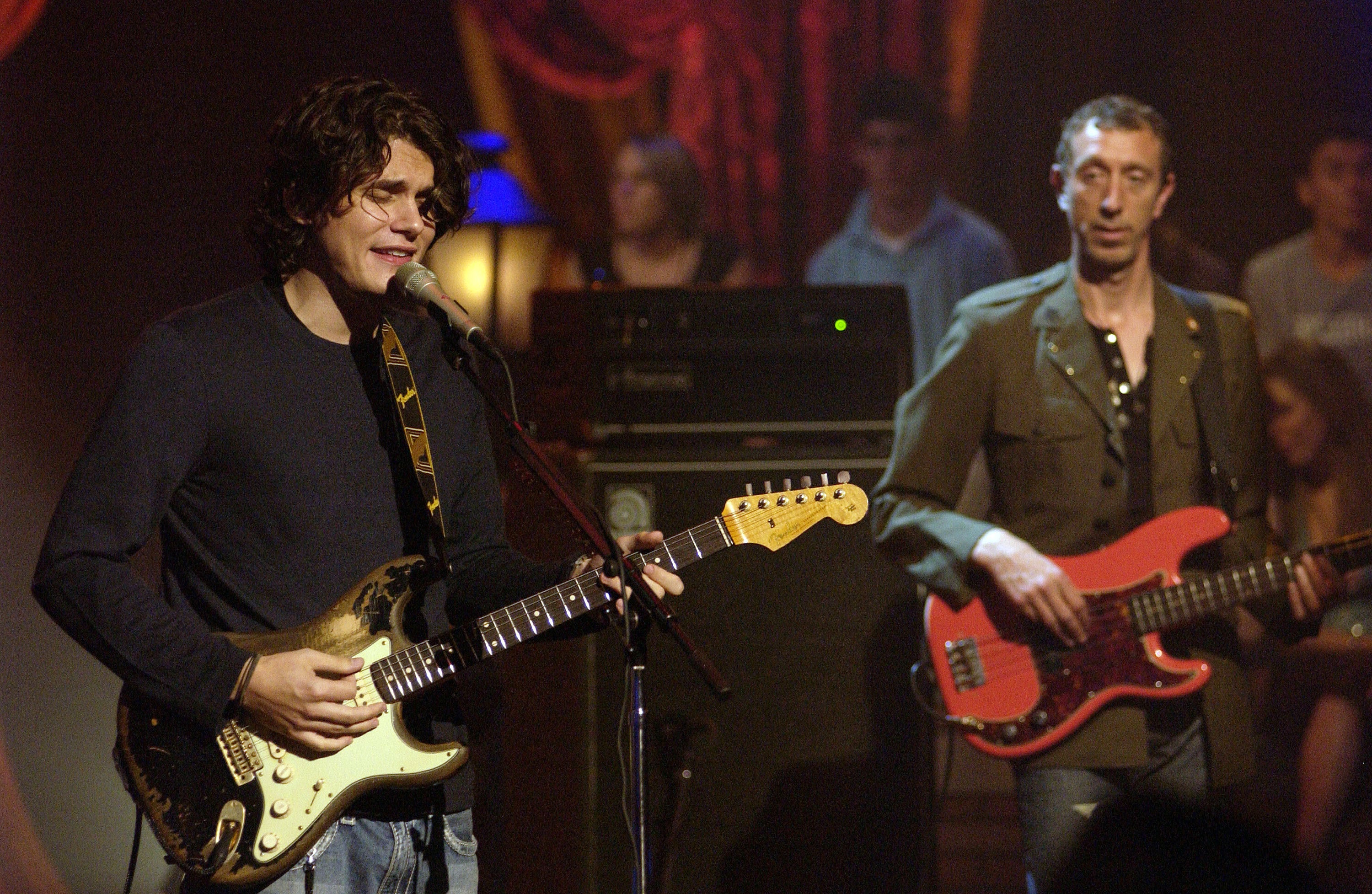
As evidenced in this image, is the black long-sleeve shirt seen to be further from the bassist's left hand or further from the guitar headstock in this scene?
the bassist's left hand

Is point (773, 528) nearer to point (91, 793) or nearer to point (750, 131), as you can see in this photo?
point (91, 793)

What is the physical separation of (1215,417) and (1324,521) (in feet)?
6.01

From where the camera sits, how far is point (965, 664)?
120 inches

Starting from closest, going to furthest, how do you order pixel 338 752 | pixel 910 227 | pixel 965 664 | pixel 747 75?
pixel 338 752 → pixel 965 664 → pixel 910 227 → pixel 747 75

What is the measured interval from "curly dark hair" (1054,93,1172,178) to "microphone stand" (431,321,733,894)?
6.69 ft

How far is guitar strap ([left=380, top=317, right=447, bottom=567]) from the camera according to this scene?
2059 mm

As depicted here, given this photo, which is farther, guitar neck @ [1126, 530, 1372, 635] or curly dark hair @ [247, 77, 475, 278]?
guitar neck @ [1126, 530, 1372, 635]

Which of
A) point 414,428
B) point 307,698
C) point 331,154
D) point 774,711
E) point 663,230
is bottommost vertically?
point 774,711

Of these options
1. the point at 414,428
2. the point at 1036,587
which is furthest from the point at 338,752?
the point at 1036,587

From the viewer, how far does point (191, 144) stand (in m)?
4.13

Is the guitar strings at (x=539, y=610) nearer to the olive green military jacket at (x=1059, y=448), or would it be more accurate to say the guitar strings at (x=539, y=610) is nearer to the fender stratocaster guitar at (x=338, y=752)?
the fender stratocaster guitar at (x=338, y=752)

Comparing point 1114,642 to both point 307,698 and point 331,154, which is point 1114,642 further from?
point 331,154

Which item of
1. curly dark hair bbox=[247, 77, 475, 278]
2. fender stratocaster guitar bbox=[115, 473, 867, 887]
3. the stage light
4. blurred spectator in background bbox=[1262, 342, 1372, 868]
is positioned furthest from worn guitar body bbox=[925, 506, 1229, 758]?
the stage light

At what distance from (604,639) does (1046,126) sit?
119 inches
